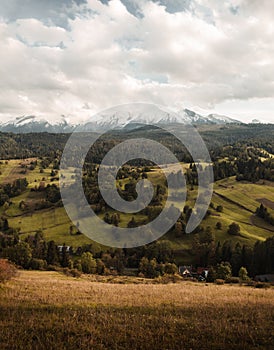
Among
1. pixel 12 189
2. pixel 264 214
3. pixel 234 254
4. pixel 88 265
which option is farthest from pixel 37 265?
pixel 12 189

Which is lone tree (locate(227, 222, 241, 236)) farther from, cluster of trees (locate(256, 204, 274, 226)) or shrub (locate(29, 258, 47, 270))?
shrub (locate(29, 258, 47, 270))

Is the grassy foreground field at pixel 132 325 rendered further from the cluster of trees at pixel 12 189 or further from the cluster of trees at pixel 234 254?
the cluster of trees at pixel 12 189

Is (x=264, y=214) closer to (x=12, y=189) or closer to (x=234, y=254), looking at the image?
(x=234, y=254)

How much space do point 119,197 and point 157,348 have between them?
453 ft

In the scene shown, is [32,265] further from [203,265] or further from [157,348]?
[157,348]

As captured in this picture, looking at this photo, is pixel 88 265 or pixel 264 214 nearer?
pixel 88 265

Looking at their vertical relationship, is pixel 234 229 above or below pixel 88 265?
above

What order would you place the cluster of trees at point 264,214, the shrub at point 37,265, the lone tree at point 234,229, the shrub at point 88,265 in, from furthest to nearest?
the cluster of trees at point 264,214, the lone tree at point 234,229, the shrub at point 88,265, the shrub at point 37,265

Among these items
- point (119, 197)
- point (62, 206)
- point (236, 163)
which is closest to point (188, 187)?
point (119, 197)

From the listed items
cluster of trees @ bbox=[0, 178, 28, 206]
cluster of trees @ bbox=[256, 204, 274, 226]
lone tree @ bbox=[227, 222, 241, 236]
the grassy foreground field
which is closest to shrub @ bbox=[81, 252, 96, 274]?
lone tree @ bbox=[227, 222, 241, 236]

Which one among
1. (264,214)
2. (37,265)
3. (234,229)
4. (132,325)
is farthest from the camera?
(264,214)

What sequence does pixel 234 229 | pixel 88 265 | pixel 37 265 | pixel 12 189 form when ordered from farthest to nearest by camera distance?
pixel 12 189 → pixel 234 229 → pixel 88 265 → pixel 37 265

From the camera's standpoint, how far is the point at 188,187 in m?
153

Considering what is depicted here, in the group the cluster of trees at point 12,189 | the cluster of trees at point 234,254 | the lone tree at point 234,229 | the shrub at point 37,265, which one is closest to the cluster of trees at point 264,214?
the lone tree at point 234,229
